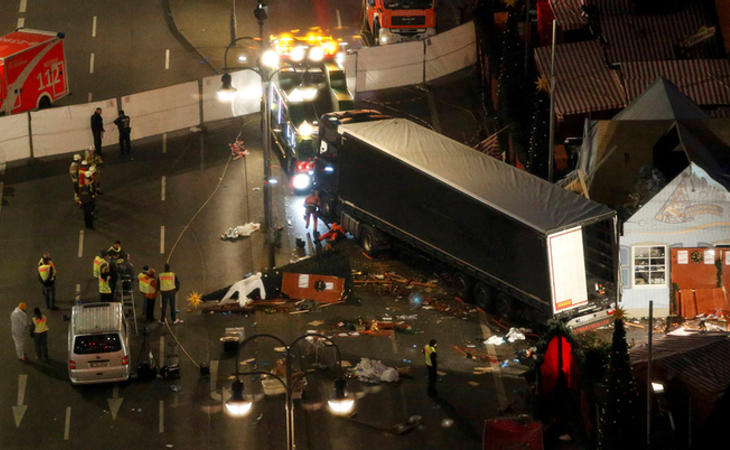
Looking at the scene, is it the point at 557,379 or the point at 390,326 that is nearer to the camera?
the point at 557,379

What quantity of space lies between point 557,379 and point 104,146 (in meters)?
19.6

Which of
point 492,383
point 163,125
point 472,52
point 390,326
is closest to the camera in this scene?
point 492,383

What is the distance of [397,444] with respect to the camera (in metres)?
29.0

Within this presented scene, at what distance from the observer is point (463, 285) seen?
35.0 m

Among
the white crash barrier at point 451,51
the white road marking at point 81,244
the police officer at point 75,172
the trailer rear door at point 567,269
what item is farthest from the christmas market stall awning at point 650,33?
the white road marking at point 81,244

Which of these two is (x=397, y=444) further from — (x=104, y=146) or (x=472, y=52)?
(x=472, y=52)

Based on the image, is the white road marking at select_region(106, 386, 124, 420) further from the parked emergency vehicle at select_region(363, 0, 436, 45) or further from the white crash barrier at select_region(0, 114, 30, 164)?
the parked emergency vehicle at select_region(363, 0, 436, 45)

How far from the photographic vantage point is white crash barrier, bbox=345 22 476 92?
46.5 m

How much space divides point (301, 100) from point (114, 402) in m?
14.1

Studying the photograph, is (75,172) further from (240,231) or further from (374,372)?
(374,372)

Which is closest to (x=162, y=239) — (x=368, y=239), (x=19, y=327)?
(x=368, y=239)

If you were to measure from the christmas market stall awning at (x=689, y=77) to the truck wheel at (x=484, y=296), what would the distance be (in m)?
10.3

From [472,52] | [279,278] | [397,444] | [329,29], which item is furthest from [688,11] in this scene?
[397,444]

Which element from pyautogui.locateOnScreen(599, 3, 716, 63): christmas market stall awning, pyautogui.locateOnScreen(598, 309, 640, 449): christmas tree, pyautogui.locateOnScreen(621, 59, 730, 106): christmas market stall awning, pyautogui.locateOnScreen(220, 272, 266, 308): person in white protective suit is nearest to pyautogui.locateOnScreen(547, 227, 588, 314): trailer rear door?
pyautogui.locateOnScreen(598, 309, 640, 449): christmas tree
